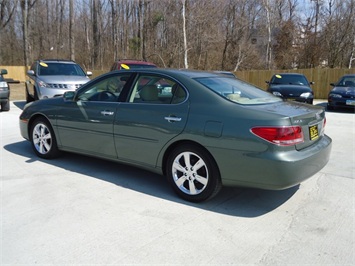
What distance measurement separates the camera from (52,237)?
296 centimetres

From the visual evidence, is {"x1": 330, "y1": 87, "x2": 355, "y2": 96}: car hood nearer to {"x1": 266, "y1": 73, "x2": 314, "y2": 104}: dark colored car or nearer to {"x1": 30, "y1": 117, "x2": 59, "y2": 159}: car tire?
{"x1": 266, "y1": 73, "x2": 314, "y2": 104}: dark colored car

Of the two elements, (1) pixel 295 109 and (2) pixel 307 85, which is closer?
(1) pixel 295 109

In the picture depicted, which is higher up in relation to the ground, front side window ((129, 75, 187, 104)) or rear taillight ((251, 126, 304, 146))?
front side window ((129, 75, 187, 104))

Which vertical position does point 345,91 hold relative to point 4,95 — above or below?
above

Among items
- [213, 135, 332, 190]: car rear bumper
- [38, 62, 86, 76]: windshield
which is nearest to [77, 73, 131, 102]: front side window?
[213, 135, 332, 190]: car rear bumper

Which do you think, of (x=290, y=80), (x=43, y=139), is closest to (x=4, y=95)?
(x=43, y=139)

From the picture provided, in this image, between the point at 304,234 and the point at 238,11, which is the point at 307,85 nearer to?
Answer: the point at 304,234

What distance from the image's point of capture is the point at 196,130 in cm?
355

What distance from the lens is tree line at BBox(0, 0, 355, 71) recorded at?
32375 mm

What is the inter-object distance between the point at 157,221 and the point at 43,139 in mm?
2893

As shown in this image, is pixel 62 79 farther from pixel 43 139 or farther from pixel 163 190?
pixel 163 190

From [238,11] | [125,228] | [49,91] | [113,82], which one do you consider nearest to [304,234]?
[125,228]

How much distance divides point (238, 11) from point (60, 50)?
23.5 metres

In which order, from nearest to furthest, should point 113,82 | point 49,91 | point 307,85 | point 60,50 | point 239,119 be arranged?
point 239,119, point 113,82, point 49,91, point 307,85, point 60,50
